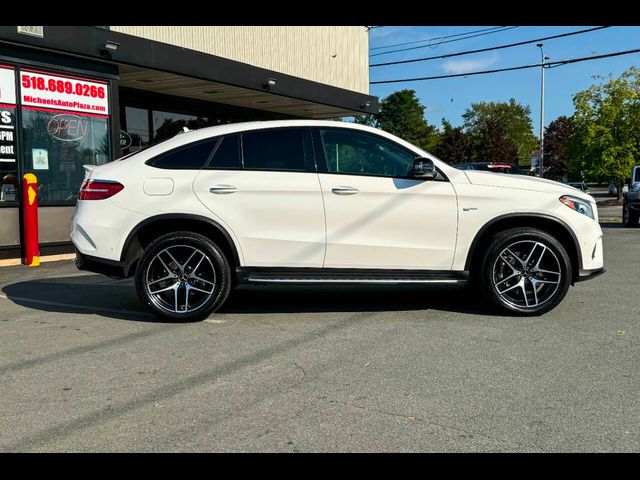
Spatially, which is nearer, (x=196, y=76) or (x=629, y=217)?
(x=196, y=76)

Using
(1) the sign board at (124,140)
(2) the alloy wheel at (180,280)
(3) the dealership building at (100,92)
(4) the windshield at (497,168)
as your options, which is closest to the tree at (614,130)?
(4) the windshield at (497,168)

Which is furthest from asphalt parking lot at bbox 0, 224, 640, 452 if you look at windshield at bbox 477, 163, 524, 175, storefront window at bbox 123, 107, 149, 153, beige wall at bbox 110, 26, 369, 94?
windshield at bbox 477, 163, 524, 175

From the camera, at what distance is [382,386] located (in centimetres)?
389

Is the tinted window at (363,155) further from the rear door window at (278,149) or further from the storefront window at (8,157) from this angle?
the storefront window at (8,157)

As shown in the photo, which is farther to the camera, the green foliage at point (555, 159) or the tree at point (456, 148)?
the green foliage at point (555, 159)

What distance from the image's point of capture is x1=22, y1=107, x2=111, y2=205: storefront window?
1079 cm

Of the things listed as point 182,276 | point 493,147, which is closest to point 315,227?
point 182,276

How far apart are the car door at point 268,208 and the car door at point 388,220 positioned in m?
0.15

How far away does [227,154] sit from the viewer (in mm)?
5816

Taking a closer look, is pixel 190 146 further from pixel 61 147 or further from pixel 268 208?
pixel 61 147

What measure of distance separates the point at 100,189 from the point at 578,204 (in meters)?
4.49

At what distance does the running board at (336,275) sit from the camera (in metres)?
5.71
